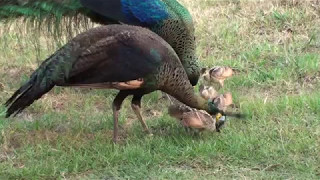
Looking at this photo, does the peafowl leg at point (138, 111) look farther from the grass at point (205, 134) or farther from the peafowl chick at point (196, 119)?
the peafowl chick at point (196, 119)

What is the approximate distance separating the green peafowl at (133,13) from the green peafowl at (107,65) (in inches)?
36.1

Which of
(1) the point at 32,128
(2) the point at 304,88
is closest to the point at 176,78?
(1) the point at 32,128

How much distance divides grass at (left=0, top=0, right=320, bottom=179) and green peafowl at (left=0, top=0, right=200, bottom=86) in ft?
1.14

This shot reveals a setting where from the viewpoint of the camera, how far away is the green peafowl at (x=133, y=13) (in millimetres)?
5383

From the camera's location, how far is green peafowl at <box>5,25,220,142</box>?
439 centimetres

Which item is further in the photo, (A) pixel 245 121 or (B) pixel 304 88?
(B) pixel 304 88

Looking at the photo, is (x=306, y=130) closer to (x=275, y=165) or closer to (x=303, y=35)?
(x=275, y=165)

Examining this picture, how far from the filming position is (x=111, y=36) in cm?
447

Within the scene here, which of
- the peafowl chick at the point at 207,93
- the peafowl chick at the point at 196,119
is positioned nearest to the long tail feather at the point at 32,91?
the peafowl chick at the point at 196,119

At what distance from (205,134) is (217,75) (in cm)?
78

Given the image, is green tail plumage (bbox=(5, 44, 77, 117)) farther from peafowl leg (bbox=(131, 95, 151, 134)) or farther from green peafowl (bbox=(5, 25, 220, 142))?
peafowl leg (bbox=(131, 95, 151, 134))

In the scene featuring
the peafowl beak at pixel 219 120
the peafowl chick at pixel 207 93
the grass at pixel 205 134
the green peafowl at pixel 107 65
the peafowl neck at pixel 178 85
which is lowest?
the grass at pixel 205 134

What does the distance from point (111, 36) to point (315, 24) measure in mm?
3443

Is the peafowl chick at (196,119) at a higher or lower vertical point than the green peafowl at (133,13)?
lower
